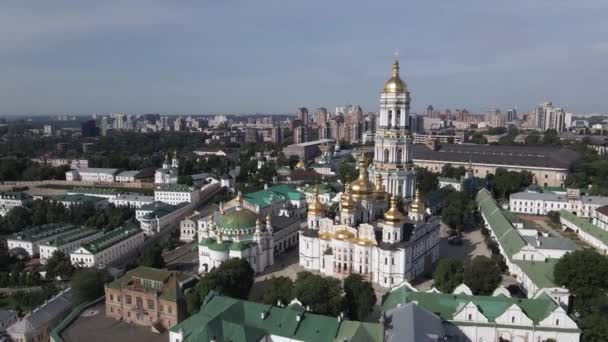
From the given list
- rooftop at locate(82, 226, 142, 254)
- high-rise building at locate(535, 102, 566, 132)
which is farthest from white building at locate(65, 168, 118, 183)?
high-rise building at locate(535, 102, 566, 132)

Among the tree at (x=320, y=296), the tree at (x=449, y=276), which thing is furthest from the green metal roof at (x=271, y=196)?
the tree at (x=449, y=276)

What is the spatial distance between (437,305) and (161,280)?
42.5 ft

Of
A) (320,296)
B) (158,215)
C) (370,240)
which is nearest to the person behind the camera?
(320,296)

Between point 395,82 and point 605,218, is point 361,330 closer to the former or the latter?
point 395,82

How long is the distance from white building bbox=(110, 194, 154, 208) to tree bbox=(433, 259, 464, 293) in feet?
108

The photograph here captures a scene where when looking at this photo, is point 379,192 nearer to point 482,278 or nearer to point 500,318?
point 482,278

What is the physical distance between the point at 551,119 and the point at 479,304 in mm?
119066

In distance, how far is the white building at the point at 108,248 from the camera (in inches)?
1256

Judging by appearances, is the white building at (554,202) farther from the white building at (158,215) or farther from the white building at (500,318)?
the white building at (158,215)

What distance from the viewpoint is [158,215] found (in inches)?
1615

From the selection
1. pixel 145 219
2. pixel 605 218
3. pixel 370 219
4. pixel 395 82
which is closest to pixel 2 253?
pixel 145 219

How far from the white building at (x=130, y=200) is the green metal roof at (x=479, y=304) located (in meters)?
34.4

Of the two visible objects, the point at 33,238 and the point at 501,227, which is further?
the point at 33,238

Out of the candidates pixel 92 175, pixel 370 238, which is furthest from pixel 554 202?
pixel 92 175
